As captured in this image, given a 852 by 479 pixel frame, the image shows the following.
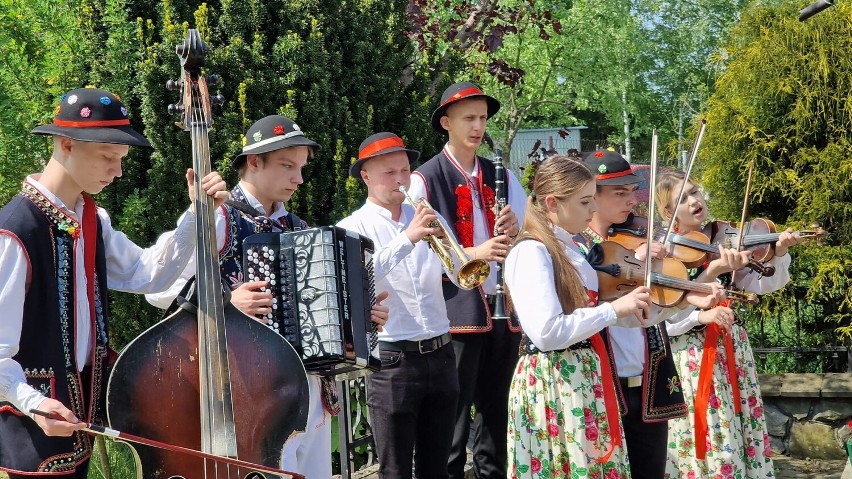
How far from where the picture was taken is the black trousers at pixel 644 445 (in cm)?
461

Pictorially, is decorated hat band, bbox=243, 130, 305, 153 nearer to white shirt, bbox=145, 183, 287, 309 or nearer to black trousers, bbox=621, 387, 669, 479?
white shirt, bbox=145, 183, 287, 309

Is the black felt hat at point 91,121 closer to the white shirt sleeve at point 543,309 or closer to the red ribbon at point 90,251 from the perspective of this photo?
the red ribbon at point 90,251

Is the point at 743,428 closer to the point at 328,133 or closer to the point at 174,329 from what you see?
the point at 328,133

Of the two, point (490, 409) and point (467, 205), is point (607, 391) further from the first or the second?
point (467, 205)

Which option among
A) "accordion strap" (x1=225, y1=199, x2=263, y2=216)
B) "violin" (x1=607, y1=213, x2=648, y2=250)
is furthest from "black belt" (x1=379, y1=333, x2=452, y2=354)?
"accordion strap" (x1=225, y1=199, x2=263, y2=216)

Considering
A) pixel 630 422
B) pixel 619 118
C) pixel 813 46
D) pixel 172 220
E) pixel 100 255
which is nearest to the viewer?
pixel 100 255

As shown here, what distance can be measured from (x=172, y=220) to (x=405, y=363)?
1.66 metres

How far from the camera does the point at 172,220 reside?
18.6 ft

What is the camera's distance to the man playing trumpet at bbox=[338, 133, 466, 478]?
4797 mm

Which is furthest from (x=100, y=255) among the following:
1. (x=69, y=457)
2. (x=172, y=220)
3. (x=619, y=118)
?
(x=619, y=118)

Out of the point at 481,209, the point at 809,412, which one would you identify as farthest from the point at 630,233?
the point at 809,412

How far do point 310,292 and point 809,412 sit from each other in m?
5.40

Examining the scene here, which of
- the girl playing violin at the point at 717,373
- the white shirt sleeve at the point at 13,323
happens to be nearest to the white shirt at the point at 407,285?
the girl playing violin at the point at 717,373

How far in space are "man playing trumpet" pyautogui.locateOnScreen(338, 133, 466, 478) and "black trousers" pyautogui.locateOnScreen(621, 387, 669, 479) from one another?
827mm
